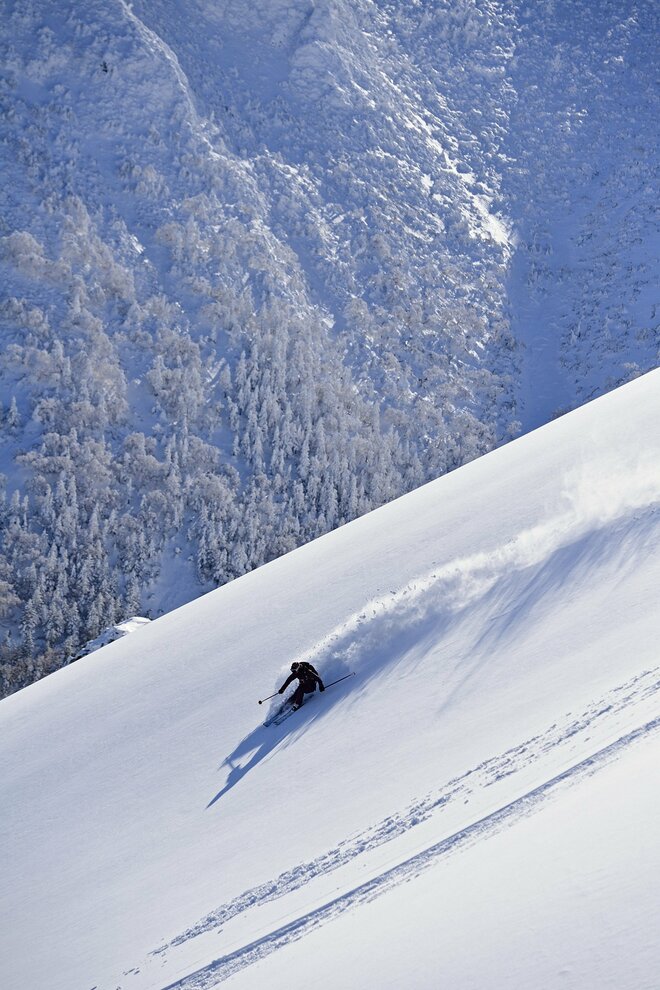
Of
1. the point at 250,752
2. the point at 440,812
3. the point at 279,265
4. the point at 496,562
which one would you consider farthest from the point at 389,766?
the point at 279,265

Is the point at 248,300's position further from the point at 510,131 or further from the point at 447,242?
the point at 510,131

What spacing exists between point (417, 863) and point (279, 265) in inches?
2621

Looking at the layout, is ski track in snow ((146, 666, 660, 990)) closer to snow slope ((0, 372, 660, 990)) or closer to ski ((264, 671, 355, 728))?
snow slope ((0, 372, 660, 990))

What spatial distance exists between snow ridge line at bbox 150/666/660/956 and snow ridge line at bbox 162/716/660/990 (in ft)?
2.54

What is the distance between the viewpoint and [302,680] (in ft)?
48.2

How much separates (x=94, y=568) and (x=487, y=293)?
136ft

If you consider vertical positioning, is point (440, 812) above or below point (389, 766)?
below

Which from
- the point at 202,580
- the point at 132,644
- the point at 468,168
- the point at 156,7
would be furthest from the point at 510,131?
the point at 132,644

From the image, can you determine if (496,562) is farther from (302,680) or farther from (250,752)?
(250,752)

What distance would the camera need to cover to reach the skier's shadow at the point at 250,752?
1364 cm

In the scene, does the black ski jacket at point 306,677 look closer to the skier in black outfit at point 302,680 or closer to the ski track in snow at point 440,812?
the skier in black outfit at point 302,680

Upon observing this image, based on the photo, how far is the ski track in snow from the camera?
9102mm

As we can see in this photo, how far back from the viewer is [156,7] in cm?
8456

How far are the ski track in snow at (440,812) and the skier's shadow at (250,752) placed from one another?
2.87 meters
